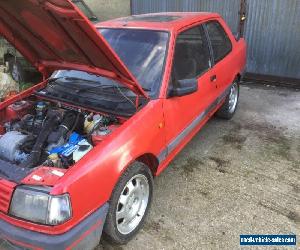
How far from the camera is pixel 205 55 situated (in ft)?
14.0

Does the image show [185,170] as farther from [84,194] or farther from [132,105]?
[84,194]

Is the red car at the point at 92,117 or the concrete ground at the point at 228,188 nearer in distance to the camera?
the red car at the point at 92,117

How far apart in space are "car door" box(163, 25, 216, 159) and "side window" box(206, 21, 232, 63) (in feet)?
0.71

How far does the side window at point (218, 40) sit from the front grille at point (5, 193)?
9.91 ft

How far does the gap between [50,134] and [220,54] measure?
2.62 metres

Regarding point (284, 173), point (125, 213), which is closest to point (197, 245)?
point (125, 213)

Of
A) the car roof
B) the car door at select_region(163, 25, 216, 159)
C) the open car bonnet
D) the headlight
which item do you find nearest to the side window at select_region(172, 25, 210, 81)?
the car door at select_region(163, 25, 216, 159)

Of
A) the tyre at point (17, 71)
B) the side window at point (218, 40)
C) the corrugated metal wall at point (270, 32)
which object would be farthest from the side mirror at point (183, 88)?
the tyre at point (17, 71)

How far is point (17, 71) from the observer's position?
793cm

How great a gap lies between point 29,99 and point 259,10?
5287mm

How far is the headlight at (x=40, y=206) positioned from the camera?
2320 millimetres

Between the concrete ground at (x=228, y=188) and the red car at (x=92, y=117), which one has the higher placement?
the red car at (x=92, y=117)

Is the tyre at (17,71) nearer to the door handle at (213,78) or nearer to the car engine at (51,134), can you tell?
the car engine at (51,134)

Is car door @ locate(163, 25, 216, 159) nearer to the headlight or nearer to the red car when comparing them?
the red car
